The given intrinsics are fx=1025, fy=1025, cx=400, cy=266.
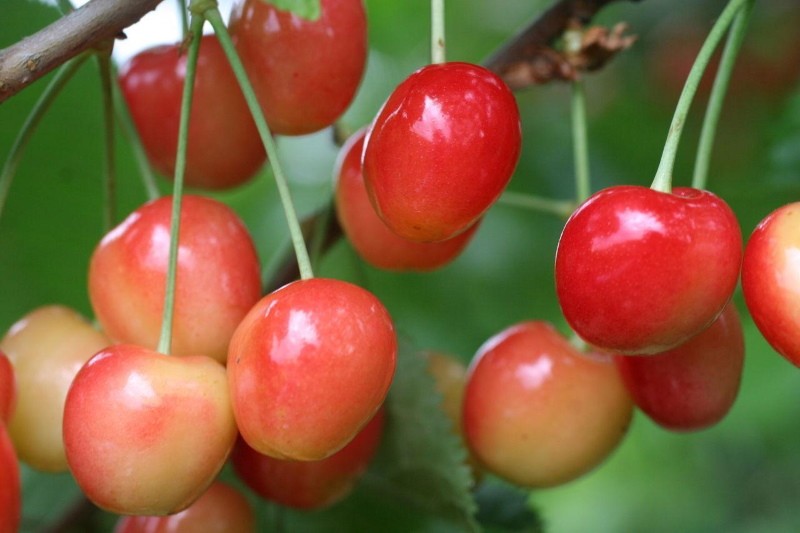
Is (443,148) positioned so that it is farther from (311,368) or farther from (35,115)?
(35,115)

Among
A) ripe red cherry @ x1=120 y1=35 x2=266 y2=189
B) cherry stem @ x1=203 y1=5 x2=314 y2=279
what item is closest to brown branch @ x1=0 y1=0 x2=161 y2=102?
cherry stem @ x1=203 y1=5 x2=314 y2=279

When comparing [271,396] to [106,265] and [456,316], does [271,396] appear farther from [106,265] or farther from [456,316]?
[456,316]

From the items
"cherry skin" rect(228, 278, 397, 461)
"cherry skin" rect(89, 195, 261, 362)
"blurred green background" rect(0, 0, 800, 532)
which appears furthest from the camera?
"blurred green background" rect(0, 0, 800, 532)

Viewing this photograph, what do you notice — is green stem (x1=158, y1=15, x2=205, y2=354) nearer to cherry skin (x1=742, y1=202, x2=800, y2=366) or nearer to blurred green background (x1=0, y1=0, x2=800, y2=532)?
cherry skin (x1=742, y1=202, x2=800, y2=366)

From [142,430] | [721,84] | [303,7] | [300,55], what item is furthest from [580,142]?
[142,430]

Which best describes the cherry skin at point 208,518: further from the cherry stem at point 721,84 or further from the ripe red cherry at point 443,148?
the cherry stem at point 721,84
